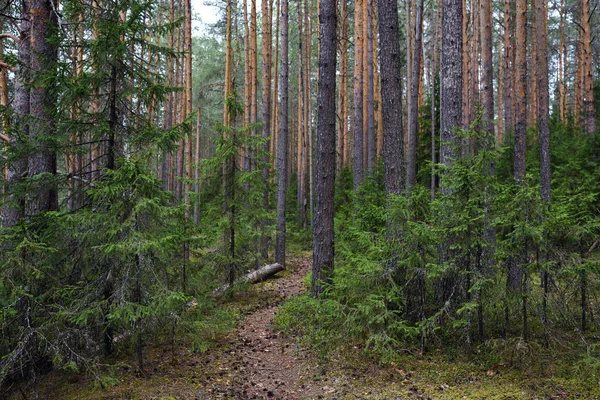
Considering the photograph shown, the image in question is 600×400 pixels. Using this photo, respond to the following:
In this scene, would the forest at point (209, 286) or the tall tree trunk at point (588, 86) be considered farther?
the tall tree trunk at point (588, 86)

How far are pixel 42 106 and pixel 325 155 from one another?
4928 millimetres

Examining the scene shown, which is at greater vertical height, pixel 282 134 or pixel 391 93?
pixel 282 134

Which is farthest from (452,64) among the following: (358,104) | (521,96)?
(358,104)

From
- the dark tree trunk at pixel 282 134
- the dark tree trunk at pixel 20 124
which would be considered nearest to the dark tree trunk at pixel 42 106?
the dark tree trunk at pixel 20 124

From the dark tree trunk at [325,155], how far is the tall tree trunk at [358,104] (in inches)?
181

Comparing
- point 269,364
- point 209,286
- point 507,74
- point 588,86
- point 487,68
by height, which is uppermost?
point 507,74

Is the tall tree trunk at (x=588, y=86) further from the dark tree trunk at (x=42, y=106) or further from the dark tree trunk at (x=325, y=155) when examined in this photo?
the dark tree trunk at (x=42, y=106)

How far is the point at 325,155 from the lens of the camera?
8.02 metres

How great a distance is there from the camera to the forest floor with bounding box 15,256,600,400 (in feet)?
15.5

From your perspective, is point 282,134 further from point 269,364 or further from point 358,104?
point 269,364

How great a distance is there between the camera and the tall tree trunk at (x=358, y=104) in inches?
504

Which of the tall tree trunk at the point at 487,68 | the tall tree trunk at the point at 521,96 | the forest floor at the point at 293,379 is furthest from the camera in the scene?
the tall tree trunk at the point at 487,68

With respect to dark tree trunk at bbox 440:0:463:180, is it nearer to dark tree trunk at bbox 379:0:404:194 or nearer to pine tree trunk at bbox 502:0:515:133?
dark tree trunk at bbox 379:0:404:194

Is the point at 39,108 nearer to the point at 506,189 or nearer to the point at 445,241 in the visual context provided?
the point at 445,241
